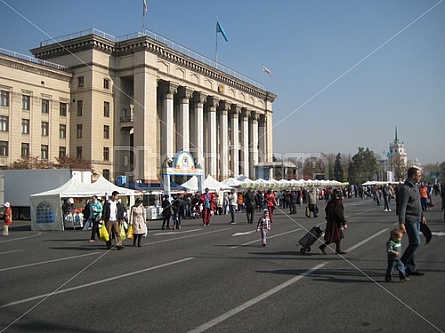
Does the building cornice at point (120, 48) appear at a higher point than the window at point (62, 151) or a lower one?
higher

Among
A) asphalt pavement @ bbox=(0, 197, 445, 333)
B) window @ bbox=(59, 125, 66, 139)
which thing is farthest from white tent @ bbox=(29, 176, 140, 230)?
window @ bbox=(59, 125, 66, 139)

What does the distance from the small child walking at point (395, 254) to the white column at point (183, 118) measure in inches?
2240

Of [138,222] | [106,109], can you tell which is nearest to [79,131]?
[106,109]

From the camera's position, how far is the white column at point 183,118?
6438 centimetres

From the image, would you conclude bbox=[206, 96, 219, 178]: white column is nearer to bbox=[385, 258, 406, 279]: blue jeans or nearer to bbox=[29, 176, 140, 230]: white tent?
bbox=[29, 176, 140, 230]: white tent

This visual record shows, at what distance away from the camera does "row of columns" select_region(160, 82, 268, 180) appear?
61816 millimetres

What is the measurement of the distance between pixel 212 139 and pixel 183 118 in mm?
7822

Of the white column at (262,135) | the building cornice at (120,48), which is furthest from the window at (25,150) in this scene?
the white column at (262,135)

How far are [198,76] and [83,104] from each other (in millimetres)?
19951

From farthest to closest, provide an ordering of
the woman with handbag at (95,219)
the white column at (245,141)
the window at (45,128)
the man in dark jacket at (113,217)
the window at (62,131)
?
the white column at (245,141), the window at (62,131), the window at (45,128), the woman with handbag at (95,219), the man in dark jacket at (113,217)

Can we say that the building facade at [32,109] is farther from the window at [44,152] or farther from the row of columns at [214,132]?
the row of columns at [214,132]

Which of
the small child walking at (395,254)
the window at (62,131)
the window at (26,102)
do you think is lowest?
the small child walking at (395,254)

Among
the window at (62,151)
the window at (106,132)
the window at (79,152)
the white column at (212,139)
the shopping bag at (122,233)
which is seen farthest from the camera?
the white column at (212,139)

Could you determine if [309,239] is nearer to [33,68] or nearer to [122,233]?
[122,233]
